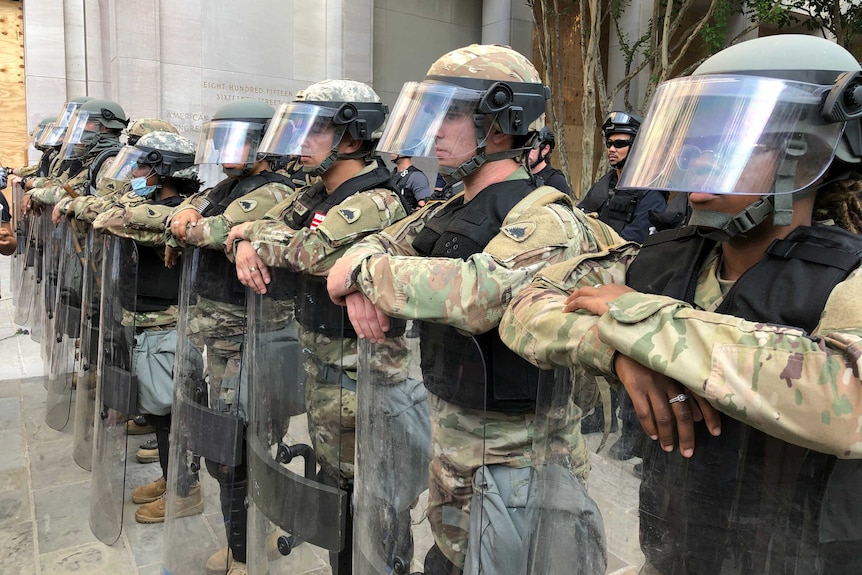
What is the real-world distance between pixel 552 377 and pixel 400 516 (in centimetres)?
73

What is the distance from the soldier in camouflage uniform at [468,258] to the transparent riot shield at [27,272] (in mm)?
5434

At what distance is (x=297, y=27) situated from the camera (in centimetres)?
973

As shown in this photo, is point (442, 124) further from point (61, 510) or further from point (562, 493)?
point (61, 510)

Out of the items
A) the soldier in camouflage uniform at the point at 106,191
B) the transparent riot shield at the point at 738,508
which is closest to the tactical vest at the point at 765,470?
the transparent riot shield at the point at 738,508

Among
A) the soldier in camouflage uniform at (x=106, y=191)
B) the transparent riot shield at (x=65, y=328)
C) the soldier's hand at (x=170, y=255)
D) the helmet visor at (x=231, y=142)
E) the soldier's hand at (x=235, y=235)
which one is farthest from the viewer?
the transparent riot shield at (x=65, y=328)

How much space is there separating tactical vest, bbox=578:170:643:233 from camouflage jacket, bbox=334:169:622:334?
2844 millimetres

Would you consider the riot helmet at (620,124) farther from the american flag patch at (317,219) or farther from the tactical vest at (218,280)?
the tactical vest at (218,280)

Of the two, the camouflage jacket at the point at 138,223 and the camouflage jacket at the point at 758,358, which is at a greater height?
the camouflage jacket at the point at 758,358

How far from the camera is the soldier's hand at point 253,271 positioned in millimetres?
2340

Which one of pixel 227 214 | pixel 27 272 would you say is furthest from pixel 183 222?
pixel 27 272

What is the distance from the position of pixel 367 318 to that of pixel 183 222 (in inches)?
58.6

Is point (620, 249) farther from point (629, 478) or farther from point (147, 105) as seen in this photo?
point (147, 105)

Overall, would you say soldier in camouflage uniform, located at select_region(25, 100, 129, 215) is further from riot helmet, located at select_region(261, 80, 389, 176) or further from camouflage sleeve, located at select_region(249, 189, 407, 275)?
camouflage sleeve, located at select_region(249, 189, 407, 275)

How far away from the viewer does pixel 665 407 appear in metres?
0.99
